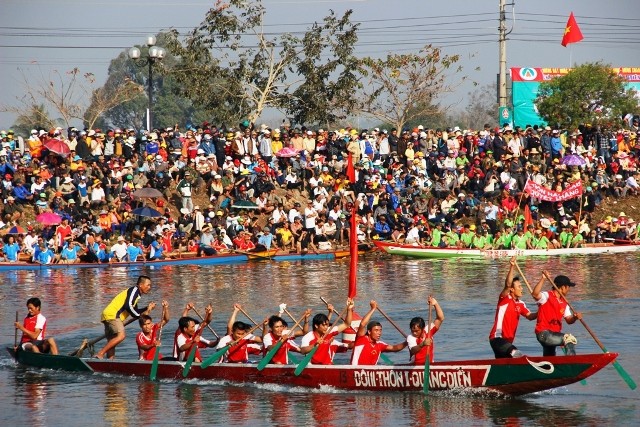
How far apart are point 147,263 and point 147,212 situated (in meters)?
1.49

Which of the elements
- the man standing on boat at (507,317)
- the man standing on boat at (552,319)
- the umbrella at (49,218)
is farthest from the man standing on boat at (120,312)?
the umbrella at (49,218)

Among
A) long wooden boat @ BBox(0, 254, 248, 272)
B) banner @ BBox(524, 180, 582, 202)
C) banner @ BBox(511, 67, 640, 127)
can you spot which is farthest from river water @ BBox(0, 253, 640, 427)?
banner @ BBox(511, 67, 640, 127)

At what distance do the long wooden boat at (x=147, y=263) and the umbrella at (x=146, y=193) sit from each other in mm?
2022

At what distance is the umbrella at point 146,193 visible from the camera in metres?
33.2

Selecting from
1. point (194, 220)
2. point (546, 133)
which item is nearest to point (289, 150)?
point (194, 220)

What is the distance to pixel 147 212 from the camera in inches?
1286

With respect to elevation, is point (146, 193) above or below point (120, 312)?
above

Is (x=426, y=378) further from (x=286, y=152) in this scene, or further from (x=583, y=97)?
(x=583, y=97)

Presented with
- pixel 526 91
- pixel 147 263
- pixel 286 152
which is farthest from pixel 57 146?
pixel 526 91

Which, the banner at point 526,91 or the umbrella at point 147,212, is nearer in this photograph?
the umbrella at point 147,212

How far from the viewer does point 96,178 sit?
33.7 meters

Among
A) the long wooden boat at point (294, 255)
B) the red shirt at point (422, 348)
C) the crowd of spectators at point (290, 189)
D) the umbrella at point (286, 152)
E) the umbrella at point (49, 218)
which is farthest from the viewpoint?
the umbrella at point (286, 152)

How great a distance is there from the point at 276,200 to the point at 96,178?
5.72 meters

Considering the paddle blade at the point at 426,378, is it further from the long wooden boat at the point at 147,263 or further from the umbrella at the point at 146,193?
the umbrella at the point at 146,193
